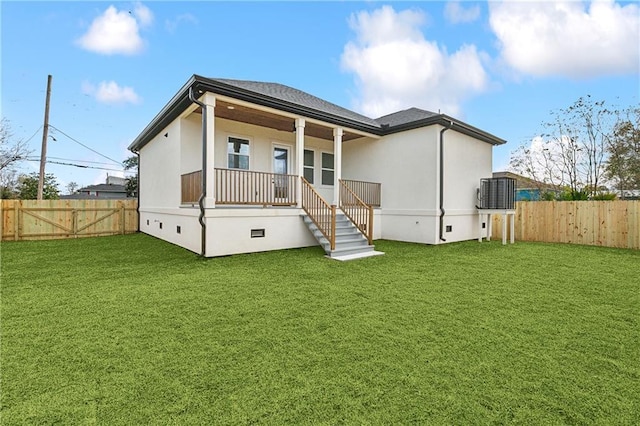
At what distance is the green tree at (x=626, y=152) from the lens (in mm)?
13219

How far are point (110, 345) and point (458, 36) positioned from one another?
42.5 ft

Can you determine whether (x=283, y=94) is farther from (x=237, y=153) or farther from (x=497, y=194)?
(x=497, y=194)

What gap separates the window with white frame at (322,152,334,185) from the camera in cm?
1095

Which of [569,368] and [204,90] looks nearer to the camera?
[569,368]

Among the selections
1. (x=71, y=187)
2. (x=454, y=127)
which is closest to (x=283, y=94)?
(x=454, y=127)

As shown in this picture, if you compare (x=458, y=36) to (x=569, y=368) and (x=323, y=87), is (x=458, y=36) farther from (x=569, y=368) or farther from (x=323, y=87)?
(x=569, y=368)

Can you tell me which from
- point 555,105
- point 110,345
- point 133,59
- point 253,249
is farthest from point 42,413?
point 555,105

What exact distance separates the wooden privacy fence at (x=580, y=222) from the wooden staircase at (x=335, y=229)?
255 inches

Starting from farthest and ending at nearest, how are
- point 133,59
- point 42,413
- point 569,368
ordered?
point 133,59, point 569,368, point 42,413

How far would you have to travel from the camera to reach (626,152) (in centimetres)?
1373

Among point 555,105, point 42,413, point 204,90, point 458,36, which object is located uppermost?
point 458,36

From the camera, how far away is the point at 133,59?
1271 cm

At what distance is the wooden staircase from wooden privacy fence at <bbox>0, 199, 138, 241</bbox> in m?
8.69

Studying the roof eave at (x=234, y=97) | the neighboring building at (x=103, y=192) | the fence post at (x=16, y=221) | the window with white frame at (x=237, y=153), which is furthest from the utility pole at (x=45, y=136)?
the neighboring building at (x=103, y=192)
